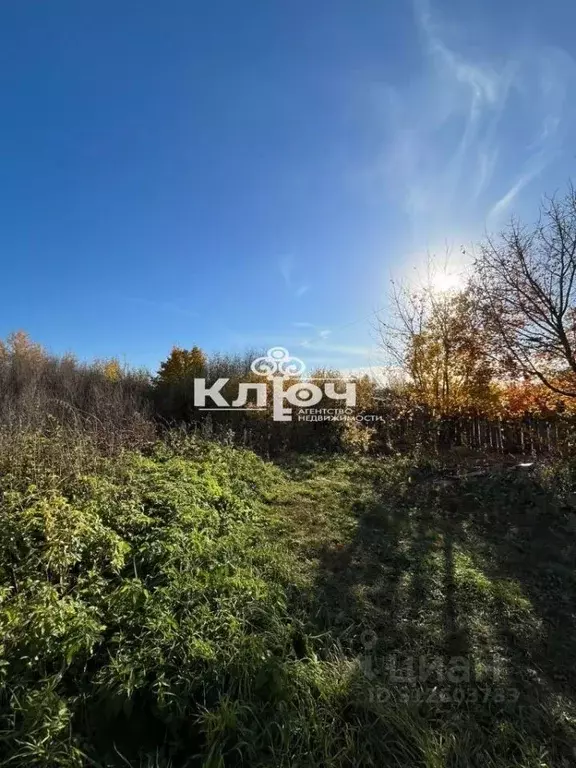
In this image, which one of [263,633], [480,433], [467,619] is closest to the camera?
[263,633]

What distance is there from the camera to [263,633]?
8.09 ft

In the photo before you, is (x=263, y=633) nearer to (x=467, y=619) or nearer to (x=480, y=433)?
(x=467, y=619)

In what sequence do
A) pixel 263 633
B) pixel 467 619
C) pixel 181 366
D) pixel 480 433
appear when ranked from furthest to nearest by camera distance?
pixel 181 366 → pixel 480 433 → pixel 467 619 → pixel 263 633

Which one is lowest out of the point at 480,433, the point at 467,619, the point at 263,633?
the point at 467,619

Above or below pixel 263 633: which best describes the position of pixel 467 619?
below

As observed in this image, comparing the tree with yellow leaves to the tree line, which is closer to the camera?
the tree line

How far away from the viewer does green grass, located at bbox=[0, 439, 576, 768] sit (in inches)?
71.8

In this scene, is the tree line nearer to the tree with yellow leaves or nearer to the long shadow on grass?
the tree with yellow leaves

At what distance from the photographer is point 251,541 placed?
3.91 m

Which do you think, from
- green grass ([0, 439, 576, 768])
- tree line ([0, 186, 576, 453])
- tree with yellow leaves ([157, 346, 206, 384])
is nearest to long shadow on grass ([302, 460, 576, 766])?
green grass ([0, 439, 576, 768])

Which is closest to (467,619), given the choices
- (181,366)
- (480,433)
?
(480,433)

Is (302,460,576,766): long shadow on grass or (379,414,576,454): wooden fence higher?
(379,414,576,454): wooden fence

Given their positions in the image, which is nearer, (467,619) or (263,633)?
(263,633)

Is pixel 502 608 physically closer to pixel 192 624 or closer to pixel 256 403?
pixel 192 624
